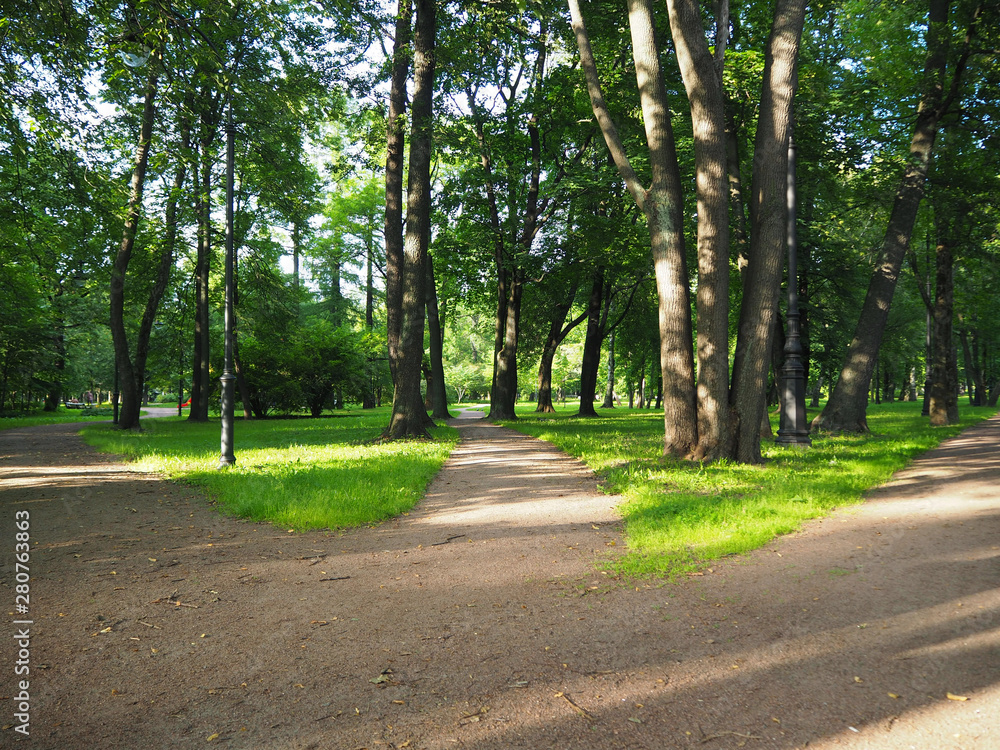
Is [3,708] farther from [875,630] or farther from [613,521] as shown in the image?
[613,521]

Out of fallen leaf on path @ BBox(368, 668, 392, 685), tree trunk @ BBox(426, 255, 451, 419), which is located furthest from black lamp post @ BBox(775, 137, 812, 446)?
tree trunk @ BBox(426, 255, 451, 419)

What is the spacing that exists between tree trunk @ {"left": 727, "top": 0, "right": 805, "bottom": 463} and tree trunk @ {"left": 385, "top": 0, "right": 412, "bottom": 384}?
345 inches

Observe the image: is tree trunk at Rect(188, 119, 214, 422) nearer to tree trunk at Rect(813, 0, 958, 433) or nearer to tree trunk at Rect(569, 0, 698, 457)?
tree trunk at Rect(569, 0, 698, 457)

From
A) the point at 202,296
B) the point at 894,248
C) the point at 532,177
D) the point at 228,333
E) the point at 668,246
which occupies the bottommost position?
the point at 228,333

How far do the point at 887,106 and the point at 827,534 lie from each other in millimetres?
16938

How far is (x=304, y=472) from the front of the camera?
947 cm

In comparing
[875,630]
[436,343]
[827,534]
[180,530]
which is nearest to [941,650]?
[875,630]

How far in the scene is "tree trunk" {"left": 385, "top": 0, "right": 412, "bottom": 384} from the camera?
50.6 ft

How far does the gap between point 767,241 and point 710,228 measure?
103cm

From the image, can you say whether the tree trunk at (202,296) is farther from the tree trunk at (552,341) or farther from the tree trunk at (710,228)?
the tree trunk at (710,228)

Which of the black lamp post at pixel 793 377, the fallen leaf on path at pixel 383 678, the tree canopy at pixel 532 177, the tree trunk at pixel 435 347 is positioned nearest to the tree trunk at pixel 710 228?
the tree canopy at pixel 532 177

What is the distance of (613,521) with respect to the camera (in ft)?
21.6

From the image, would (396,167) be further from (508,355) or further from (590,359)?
(590,359)

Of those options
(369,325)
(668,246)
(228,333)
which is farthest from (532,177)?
(369,325)
